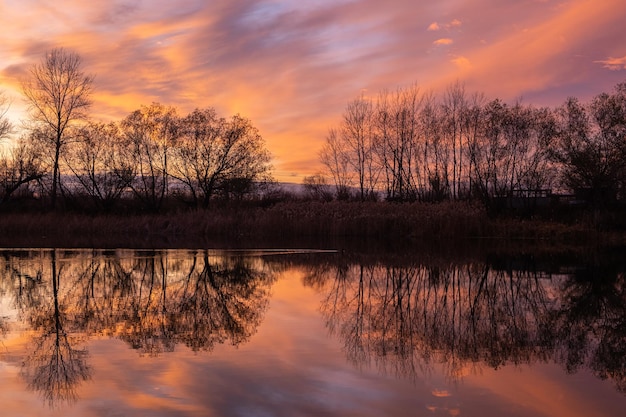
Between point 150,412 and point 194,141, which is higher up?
point 194,141

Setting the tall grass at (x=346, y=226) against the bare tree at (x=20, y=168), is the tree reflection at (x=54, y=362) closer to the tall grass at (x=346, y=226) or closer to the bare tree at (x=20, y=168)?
the tall grass at (x=346, y=226)

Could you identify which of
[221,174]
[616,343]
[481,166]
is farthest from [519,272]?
[221,174]

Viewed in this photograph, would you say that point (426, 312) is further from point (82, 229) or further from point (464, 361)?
point (82, 229)

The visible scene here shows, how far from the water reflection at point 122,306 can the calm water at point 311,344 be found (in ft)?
0.13

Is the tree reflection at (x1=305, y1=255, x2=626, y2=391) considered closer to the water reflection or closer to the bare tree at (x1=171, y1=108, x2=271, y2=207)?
the water reflection

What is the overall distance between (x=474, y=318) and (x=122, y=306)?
252 inches

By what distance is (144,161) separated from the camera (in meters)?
48.2

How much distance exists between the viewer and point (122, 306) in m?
10.3

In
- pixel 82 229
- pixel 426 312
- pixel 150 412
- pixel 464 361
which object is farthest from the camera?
pixel 82 229

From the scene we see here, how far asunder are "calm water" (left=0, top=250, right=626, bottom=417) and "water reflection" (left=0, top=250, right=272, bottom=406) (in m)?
0.04

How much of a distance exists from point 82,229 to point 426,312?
32.8 meters

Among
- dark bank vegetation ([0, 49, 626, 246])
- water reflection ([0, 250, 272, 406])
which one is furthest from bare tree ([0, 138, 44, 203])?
water reflection ([0, 250, 272, 406])

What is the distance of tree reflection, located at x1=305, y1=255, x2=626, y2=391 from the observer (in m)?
6.91

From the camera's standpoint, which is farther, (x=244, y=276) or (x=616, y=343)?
(x=244, y=276)
